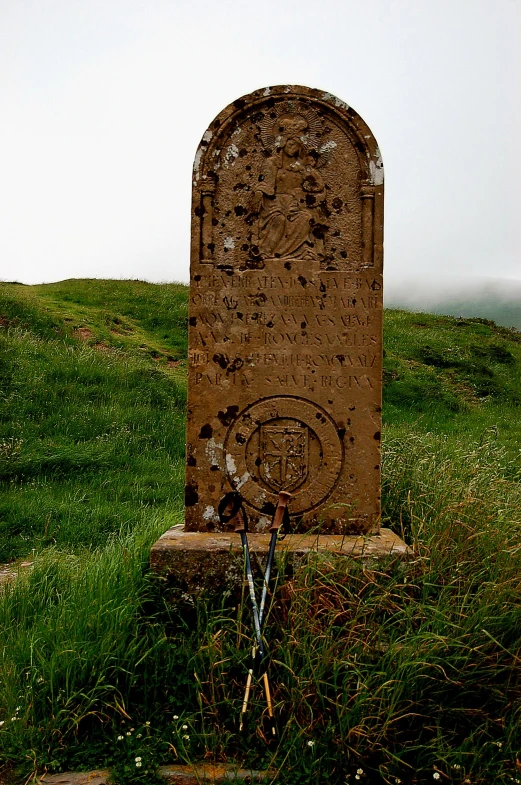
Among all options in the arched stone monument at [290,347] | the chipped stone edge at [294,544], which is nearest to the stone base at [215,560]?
the chipped stone edge at [294,544]

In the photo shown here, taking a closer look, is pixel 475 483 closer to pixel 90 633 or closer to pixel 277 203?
pixel 277 203

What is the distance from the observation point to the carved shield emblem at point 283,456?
3895 mm

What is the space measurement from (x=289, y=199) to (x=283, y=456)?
162cm

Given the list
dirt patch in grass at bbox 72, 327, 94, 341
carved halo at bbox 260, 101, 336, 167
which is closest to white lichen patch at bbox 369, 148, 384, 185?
carved halo at bbox 260, 101, 336, 167

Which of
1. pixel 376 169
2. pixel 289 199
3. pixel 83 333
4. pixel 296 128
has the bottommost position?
pixel 83 333

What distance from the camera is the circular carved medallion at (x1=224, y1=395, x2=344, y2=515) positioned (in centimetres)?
388

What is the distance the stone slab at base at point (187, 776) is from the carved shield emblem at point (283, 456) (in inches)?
65.9

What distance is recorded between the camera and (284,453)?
3906 millimetres

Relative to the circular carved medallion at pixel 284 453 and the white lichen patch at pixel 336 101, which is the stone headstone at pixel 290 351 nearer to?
the circular carved medallion at pixel 284 453

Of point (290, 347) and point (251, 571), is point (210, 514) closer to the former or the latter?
point (251, 571)

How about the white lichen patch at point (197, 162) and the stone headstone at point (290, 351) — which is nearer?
the stone headstone at point (290, 351)

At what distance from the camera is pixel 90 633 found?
296 centimetres

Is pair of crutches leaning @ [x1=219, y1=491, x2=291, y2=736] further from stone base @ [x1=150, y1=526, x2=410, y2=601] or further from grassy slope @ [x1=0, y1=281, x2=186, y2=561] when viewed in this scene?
grassy slope @ [x1=0, y1=281, x2=186, y2=561]

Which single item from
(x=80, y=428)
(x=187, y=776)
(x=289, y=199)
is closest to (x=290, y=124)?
(x=289, y=199)
